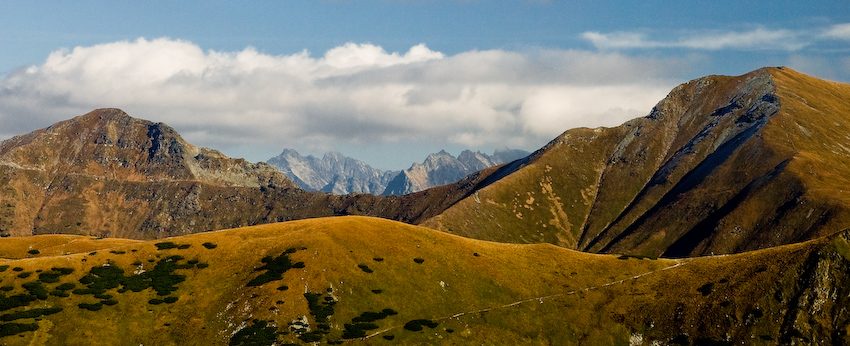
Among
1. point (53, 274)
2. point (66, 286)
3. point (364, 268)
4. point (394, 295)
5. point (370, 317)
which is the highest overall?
point (53, 274)

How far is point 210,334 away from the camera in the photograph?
99188 millimetres

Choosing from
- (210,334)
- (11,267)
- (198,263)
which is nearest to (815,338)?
(210,334)

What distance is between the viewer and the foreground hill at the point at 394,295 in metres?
98.3

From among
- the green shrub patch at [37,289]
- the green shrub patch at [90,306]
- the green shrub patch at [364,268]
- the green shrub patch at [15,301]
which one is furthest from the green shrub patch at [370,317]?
the green shrub patch at [15,301]

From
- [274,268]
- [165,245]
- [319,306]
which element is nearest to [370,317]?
[319,306]

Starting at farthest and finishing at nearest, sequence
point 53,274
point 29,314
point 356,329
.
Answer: point 53,274
point 356,329
point 29,314

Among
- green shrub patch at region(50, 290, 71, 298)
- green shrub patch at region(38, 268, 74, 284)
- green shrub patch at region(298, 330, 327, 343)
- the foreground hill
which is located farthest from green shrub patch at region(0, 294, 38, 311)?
green shrub patch at region(298, 330, 327, 343)

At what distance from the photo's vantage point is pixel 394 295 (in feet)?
376

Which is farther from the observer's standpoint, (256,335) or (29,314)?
(256,335)

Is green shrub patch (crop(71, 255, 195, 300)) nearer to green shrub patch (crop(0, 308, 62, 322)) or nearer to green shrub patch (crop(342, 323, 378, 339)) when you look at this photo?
green shrub patch (crop(0, 308, 62, 322))

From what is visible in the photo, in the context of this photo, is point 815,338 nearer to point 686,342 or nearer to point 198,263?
point 686,342

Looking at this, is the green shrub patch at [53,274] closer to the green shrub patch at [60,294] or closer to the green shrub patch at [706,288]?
the green shrub patch at [60,294]

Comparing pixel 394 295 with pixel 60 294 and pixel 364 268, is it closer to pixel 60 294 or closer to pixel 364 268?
pixel 364 268

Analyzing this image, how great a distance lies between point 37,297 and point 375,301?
186 ft
